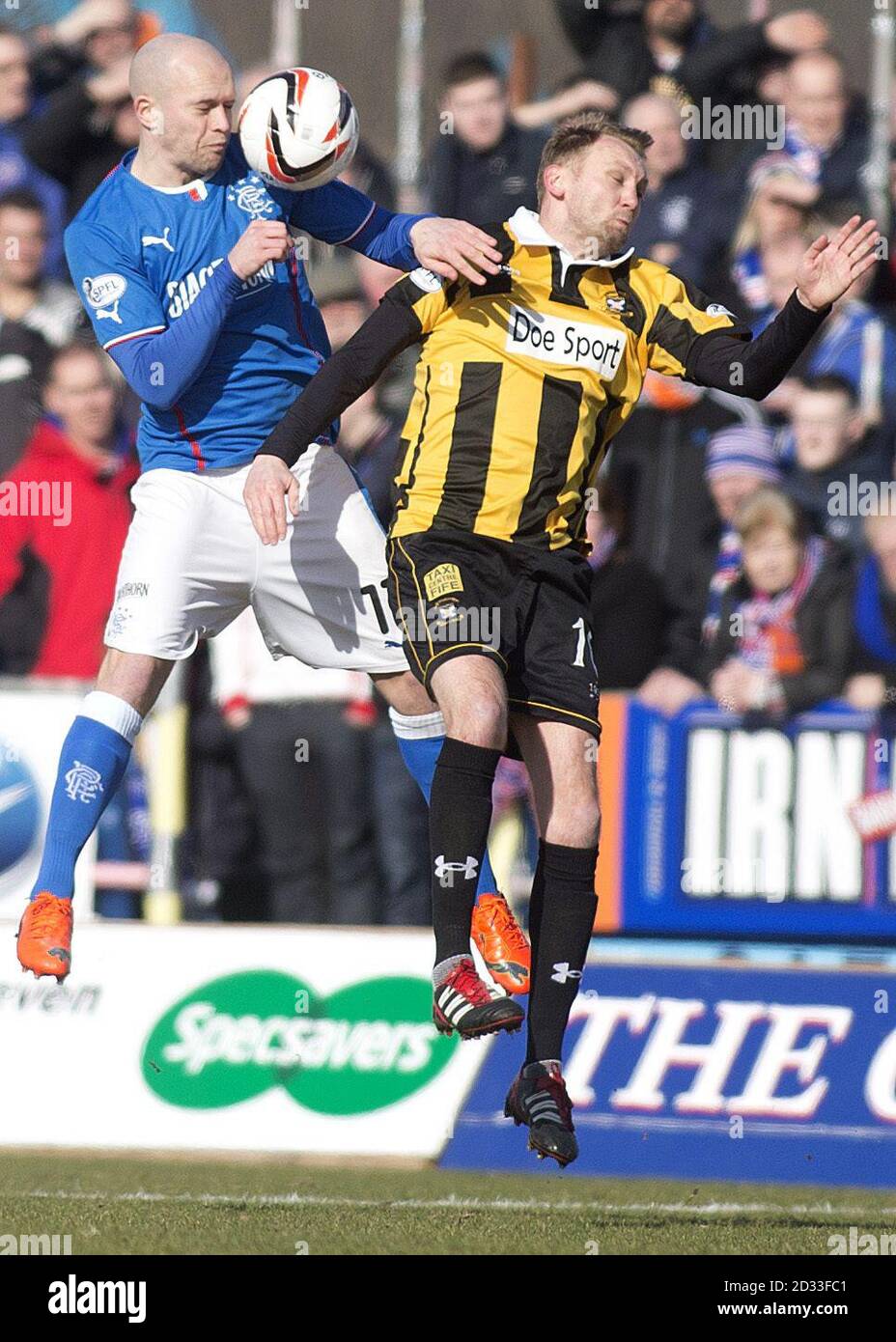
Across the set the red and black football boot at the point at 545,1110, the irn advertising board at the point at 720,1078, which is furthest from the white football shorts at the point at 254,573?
the irn advertising board at the point at 720,1078

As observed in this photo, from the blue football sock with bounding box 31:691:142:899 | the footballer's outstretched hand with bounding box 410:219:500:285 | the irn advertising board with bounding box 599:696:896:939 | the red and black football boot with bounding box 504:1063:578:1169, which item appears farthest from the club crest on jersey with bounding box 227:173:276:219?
the irn advertising board with bounding box 599:696:896:939

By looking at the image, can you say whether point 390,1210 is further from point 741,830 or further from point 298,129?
point 298,129

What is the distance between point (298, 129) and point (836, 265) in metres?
1.69

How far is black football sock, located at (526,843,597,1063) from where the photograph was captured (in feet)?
21.0

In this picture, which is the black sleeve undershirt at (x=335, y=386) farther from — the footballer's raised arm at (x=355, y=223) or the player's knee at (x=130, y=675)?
Answer: the player's knee at (x=130, y=675)

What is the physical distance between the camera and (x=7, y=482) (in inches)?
409

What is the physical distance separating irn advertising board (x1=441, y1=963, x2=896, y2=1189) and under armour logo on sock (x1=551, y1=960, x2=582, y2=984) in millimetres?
3181

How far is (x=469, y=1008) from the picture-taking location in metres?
5.88

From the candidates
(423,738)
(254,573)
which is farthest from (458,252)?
(423,738)

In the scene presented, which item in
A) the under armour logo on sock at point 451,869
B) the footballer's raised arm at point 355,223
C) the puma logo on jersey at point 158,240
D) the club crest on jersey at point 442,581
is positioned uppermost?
the footballer's raised arm at point 355,223

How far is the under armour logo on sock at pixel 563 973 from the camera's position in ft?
21.0

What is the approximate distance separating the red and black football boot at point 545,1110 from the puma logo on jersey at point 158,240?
276 cm

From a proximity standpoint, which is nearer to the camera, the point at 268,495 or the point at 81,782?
the point at 268,495

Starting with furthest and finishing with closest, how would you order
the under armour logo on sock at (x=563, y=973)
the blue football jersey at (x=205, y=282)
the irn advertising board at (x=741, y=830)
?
the irn advertising board at (x=741, y=830) → the blue football jersey at (x=205, y=282) → the under armour logo on sock at (x=563, y=973)
